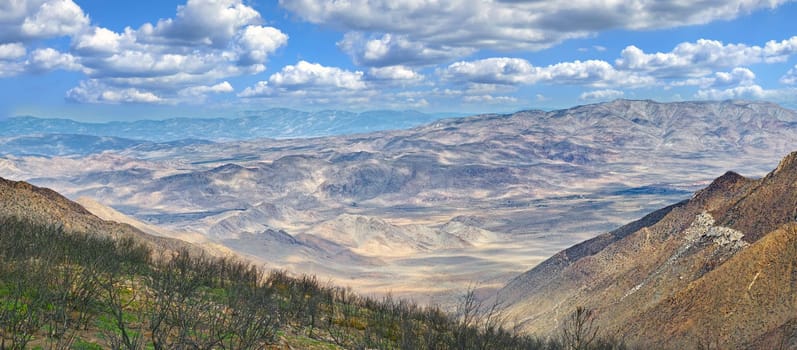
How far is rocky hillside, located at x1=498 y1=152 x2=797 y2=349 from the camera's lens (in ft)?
141

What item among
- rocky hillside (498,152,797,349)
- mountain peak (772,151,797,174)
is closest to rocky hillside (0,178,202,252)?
rocky hillside (498,152,797,349)

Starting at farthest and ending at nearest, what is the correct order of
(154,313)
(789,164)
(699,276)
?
(789,164) < (699,276) < (154,313)

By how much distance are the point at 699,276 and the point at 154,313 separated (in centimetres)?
4725

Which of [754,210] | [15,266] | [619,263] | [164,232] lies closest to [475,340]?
[15,266]

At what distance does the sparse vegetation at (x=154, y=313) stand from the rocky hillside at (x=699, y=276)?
1742 centimetres

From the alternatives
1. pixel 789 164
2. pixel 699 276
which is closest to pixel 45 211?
pixel 699 276

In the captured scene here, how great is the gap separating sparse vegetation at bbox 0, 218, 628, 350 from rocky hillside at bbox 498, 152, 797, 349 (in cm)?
1742

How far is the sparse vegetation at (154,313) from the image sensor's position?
45.1 ft

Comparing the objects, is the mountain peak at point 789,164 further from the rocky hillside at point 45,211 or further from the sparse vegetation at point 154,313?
the rocky hillside at point 45,211

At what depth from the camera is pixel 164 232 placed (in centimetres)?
15288

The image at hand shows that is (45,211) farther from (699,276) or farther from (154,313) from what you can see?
(699,276)

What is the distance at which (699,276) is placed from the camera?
52.3 metres

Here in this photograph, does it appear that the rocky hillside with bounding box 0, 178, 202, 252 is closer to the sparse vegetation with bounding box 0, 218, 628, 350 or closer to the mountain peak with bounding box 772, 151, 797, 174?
the sparse vegetation with bounding box 0, 218, 628, 350

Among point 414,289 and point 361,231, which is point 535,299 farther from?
point 361,231
